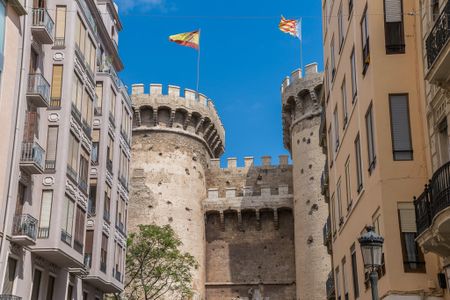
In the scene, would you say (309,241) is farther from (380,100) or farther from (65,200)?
(380,100)

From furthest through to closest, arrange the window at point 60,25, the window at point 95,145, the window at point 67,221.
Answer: the window at point 95,145 < the window at point 60,25 < the window at point 67,221

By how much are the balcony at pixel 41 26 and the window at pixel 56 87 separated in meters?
1.68

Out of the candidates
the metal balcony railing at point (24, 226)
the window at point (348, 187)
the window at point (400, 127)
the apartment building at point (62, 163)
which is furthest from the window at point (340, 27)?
the metal balcony railing at point (24, 226)

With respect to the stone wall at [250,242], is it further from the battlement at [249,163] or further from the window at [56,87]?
the window at [56,87]

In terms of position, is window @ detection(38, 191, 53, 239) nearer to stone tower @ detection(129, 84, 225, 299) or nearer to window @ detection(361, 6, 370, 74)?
window @ detection(361, 6, 370, 74)

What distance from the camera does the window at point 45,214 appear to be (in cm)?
2458

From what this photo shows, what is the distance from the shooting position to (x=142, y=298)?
48.1 m

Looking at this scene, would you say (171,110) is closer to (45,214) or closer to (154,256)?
(154,256)

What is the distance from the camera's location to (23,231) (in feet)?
74.6

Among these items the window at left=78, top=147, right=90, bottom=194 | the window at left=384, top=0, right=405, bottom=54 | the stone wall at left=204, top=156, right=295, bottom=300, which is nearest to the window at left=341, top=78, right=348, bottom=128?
the window at left=384, top=0, right=405, bottom=54

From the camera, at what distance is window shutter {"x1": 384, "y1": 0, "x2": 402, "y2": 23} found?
18906mm

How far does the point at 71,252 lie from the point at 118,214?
9458 mm

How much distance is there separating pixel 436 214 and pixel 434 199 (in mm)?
577

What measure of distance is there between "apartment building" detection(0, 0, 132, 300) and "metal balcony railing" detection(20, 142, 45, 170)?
0.04 meters
